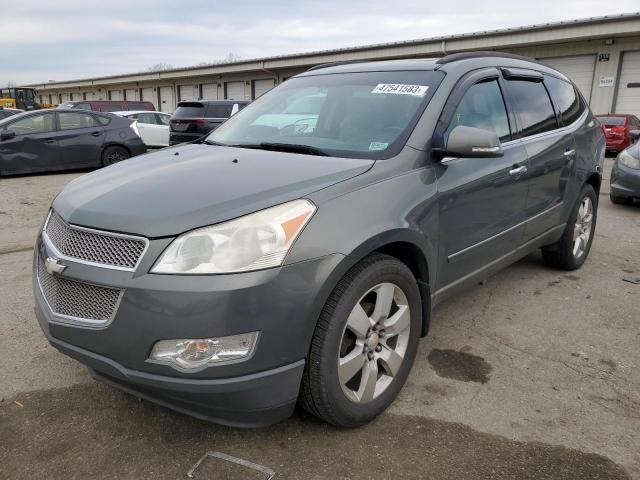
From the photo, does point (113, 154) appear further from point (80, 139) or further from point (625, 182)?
point (625, 182)

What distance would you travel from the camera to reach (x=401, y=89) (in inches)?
120

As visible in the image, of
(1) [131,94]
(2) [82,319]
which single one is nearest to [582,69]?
(2) [82,319]

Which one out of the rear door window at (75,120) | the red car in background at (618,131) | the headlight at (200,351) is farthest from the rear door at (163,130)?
the headlight at (200,351)

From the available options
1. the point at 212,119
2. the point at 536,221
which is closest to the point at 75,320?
the point at 536,221

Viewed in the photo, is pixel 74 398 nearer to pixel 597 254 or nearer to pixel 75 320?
pixel 75 320

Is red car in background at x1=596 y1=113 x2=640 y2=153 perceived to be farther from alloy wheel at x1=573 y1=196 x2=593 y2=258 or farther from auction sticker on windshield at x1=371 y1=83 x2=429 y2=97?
auction sticker on windshield at x1=371 y1=83 x2=429 y2=97

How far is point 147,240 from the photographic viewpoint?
6.59 ft

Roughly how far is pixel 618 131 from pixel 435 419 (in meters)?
17.2

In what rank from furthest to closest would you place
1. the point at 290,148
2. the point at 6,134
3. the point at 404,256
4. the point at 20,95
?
the point at 20,95, the point at 6,134, the point at 290,148, the point at 404,256

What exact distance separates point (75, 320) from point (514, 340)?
264 centimetres

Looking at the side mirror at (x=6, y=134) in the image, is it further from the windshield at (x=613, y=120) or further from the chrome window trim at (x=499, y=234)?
the windshield at (x=613, y=120)

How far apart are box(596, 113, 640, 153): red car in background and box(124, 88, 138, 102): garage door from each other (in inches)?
1487

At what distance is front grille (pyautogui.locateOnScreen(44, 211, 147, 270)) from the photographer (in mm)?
2026

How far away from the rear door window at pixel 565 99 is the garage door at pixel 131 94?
44.5 meters
